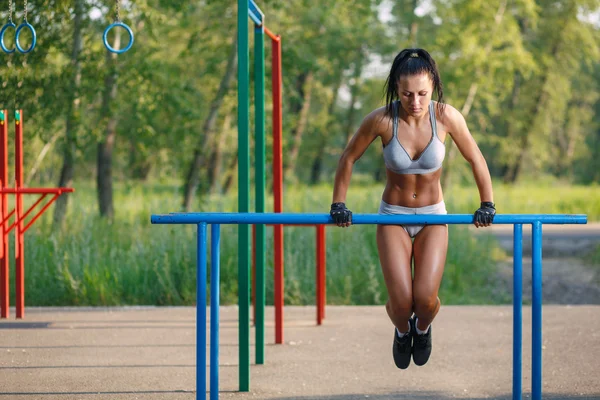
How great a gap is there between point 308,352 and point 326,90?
2738 cm

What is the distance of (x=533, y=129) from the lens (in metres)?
35.1

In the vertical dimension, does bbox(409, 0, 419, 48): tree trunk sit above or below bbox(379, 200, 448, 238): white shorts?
above

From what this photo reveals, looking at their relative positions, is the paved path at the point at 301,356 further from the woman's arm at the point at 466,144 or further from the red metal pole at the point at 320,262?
the woman's arm at the point at 466,144

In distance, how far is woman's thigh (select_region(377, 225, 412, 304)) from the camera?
4504 mm

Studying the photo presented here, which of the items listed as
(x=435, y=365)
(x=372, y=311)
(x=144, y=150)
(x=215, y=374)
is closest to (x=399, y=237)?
(x=215, y=374)

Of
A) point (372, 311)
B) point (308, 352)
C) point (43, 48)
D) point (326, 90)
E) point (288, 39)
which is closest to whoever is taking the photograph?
point (308, 352)

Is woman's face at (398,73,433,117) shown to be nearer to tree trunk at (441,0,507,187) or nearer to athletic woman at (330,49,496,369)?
athletic woman at (330,49,496,369)

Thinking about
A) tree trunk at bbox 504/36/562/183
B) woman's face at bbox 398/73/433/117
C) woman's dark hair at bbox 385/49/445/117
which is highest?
tree trunk at bbox 504/36/562/183

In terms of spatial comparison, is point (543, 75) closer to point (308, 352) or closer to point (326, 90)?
point (326, 90)

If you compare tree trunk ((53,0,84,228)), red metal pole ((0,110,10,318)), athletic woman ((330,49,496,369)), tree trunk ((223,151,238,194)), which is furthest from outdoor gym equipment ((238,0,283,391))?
tree trunk ((223,151,238,194))

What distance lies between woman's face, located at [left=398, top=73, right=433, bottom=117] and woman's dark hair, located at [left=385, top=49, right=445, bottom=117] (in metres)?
0.03

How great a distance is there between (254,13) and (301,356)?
2.38m

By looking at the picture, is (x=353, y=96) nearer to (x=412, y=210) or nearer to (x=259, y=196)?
(x=259, y=196)

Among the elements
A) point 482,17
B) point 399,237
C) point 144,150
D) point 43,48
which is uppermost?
point 482,17
